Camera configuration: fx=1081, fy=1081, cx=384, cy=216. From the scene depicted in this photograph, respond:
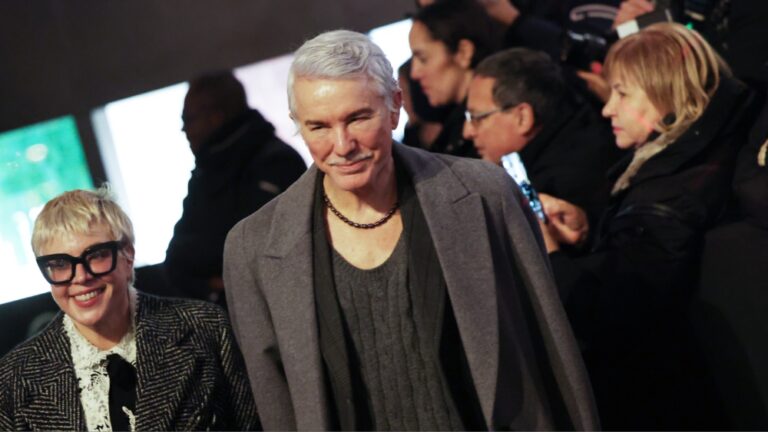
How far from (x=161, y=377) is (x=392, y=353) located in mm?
673

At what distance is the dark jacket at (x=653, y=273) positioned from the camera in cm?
314

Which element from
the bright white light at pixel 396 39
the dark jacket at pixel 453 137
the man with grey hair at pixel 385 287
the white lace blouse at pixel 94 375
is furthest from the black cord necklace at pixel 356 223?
the bright white light at pixel 396 39

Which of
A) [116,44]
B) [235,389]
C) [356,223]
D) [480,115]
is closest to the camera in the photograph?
[356,223]

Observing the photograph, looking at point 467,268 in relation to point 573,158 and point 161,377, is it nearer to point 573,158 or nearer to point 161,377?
point 161,377

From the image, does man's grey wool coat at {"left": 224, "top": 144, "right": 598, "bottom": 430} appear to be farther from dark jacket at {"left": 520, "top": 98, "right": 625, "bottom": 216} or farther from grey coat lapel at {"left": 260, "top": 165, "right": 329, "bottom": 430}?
dark jacket at {"left": 520, "top": 98, "right": 625, "bottom": 216}

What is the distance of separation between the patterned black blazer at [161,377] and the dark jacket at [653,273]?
1.05 metres

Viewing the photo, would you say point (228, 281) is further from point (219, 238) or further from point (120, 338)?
point (219, 238)

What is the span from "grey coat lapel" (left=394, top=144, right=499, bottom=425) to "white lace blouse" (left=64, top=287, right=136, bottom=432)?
0.90 m

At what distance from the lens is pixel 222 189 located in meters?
3.74

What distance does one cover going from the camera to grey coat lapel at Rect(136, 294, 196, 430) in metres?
2.74

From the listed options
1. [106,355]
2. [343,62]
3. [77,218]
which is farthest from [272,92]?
[343,62]

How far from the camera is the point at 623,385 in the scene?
3.33m

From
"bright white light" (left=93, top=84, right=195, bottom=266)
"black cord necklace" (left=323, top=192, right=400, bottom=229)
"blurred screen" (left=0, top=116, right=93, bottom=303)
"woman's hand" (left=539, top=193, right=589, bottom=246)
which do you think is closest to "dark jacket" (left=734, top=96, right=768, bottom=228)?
"woman's hand" (left=539, top=193, right=589, bottom=246)

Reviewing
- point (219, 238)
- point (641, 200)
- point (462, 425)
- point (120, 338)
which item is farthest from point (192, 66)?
point (462, 425)
